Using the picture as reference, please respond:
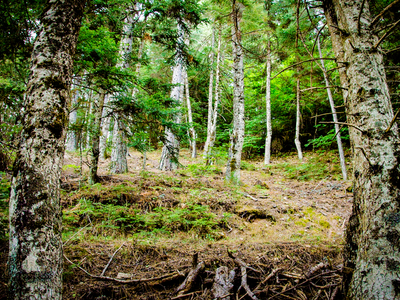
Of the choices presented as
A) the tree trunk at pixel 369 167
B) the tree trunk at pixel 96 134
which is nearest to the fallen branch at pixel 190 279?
the tree trunk at pixel 369 167

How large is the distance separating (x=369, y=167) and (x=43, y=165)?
3.05 metres

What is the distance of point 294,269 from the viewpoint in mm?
2363

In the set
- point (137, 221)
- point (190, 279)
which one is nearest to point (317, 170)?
point (137, 221)

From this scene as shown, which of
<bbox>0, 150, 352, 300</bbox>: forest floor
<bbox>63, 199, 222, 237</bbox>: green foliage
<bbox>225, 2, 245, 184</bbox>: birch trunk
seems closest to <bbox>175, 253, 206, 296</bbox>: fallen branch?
<bbox>0, 150, 352, 300</bbox>: forest floor

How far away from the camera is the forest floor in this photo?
211 centimetres

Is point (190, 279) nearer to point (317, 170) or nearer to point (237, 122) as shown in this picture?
point (237, 122)

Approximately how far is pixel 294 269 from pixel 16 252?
2921 mm

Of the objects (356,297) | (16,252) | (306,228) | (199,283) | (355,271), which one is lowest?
(306,228)

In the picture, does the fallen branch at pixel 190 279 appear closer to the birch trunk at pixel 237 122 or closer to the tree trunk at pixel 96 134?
the tree trunk at pixel 96 134

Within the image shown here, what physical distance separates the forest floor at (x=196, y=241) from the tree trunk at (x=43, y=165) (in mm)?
494

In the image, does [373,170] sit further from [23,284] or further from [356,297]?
[23,284]

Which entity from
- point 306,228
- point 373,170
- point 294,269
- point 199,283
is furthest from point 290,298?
point 306,228

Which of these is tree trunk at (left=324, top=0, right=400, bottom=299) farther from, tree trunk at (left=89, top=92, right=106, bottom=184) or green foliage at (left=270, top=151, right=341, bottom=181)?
green foliage at (left=270, top=151, right=341, bottom=181)

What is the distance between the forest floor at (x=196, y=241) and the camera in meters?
2.11
